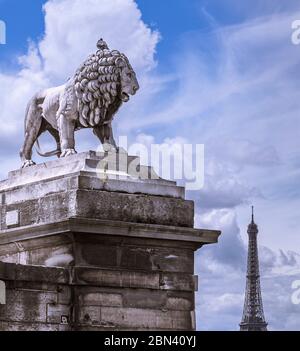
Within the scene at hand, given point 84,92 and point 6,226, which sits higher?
point 84,92

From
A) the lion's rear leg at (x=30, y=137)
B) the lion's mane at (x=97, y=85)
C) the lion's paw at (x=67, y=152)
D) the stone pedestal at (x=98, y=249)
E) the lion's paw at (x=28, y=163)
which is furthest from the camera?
the lion's rear leg at (x=30, y=137)

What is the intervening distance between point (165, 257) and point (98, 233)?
121cm

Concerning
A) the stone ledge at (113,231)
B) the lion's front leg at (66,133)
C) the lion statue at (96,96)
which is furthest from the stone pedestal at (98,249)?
the lion statue at (96,96)

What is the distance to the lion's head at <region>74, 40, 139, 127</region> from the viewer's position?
57.7ft

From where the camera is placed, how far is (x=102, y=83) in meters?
17.6

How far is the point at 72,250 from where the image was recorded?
53.3 feet

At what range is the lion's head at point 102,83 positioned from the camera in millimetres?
17578

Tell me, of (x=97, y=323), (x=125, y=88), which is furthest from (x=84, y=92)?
(x=97, y=323)

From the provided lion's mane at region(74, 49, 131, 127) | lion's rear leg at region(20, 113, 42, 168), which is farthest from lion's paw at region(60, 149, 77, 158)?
lion's rear leg at region(20, 113, 42, 168)

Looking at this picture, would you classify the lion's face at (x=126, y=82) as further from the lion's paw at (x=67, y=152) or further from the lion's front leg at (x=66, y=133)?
the lion's paw at (x=67, y=152)

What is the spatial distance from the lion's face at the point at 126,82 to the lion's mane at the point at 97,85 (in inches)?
2.4
